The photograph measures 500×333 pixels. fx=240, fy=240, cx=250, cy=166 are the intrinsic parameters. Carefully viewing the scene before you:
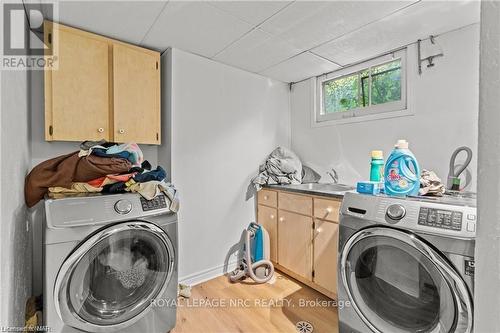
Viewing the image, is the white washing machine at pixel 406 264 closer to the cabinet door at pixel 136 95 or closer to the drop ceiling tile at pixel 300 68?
the drop ceiling tile at pixel 300 68

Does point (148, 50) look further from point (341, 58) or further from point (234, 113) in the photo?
point (341, 58)

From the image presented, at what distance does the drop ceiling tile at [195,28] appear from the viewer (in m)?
1.59

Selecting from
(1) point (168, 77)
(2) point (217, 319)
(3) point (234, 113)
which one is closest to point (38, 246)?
(2) point (217, 319)

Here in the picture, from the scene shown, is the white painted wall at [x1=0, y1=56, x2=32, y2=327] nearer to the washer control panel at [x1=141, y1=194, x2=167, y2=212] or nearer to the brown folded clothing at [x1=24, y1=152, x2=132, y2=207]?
the brown folded clothing at [x1=24, y1=152, x2=132, y2=207]

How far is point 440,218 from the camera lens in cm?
108

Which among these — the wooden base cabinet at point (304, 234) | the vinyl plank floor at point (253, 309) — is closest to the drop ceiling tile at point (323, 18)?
the wooden base cabinet at point (304, 234)

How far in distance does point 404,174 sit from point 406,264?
0.47 m

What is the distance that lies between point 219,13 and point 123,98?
3.18 feet

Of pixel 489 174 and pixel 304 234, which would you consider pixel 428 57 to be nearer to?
pixel 304 234

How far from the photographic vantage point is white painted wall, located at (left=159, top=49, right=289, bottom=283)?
2.14m

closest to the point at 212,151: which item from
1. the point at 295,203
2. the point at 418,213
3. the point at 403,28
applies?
the point at 295,203

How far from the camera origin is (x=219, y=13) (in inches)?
63.7

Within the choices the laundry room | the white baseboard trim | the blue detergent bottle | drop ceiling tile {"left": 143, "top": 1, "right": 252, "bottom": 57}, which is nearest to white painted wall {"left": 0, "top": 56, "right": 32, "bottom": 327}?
the laundry room

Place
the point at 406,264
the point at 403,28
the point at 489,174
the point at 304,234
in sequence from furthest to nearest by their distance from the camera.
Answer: the point at 304,234, the point at 403,28, the point at 406,264, the point at 489,174
